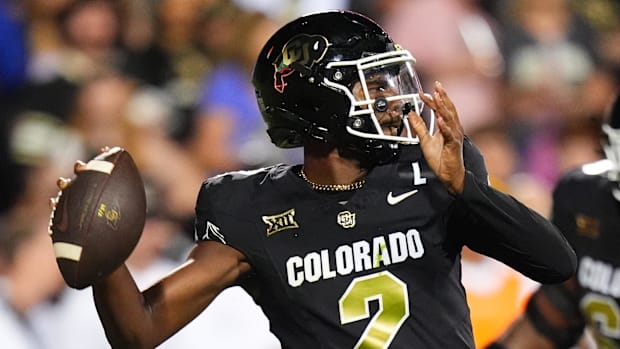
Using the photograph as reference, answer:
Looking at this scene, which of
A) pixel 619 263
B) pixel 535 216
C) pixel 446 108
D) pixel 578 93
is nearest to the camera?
pixel 446 108

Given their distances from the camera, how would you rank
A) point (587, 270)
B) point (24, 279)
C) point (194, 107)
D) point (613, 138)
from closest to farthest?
point (613, 138) → point (587, 270) → point (24, 279) → point (194, 107)

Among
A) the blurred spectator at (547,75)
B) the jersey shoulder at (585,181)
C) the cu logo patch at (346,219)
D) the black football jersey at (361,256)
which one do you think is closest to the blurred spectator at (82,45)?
the blurred spectator at (547,75)

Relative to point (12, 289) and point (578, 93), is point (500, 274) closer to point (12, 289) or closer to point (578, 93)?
point (12, 289)

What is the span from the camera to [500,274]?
188 inches

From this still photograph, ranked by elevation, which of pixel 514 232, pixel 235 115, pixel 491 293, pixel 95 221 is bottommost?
pixel 491 293

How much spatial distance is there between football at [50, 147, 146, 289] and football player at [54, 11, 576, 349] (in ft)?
0.33

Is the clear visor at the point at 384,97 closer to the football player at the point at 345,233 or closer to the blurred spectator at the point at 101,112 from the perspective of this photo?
the football player at the point at 345,233

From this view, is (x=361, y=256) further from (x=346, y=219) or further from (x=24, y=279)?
(x=24, y=279)

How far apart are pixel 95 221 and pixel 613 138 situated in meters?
1.64

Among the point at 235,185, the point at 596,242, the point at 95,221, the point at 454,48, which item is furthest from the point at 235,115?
the point at 95,221

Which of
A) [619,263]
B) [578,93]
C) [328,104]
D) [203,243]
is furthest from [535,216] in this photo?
[578,93]

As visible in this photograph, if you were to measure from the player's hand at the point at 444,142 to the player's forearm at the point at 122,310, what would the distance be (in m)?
0.69

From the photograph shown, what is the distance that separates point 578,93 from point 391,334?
431cm

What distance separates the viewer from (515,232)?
8.71 ft
